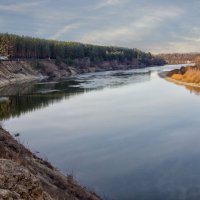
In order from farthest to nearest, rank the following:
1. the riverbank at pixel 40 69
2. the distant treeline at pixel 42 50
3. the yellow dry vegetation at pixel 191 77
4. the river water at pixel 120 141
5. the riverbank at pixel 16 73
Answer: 1. the distant treeline at pixel 42 50
2. the riverbank at pixel 40 69
3. the riverbank at pixel 16 73
4. the yellow dry vegetation at pixel 191 77
5. the river water at pixel 120 141

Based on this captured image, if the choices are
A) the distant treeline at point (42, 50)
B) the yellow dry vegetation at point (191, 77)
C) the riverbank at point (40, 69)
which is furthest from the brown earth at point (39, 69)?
the yellow dry vegetation at point (191, 77)

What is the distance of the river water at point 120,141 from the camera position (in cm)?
1756

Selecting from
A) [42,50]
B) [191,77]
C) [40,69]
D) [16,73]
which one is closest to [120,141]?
[191,77]

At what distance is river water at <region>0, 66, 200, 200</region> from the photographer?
1756cm

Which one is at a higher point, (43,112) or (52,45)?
(52,45)

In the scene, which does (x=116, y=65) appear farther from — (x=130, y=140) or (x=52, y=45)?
(x=130, y=140)

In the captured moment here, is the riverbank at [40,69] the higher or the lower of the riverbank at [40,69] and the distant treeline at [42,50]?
the lower

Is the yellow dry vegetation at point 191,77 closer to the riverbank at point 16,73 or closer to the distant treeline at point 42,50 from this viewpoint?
the riverbank at point 16,73

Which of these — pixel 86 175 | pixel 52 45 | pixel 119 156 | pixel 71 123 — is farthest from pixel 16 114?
pixel 52 45

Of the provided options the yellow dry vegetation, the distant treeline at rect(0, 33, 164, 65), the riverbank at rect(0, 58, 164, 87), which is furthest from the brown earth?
the yellow dry vegetation

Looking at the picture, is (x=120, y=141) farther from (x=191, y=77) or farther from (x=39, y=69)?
(x=39, y=69)

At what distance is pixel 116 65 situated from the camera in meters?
171

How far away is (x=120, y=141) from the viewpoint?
26469 mm

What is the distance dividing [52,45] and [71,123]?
359 ft
